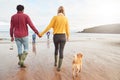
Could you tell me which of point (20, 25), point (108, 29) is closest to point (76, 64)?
point (20, 25)

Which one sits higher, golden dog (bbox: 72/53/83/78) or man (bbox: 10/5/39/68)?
man (bbox: 10/5/39/68)

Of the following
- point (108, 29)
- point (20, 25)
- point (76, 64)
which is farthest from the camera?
point (108, 29)

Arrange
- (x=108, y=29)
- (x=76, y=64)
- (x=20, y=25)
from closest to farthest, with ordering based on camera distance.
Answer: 1. (x=76, y=64)
2. (x=20, y=25)
3. (x=108, y=29)

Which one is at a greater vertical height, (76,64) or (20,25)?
(20,25)

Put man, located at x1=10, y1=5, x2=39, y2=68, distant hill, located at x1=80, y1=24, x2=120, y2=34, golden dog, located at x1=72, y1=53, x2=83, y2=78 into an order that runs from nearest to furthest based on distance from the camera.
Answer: golden dog, located at x1=72, y1=53, x2=83, y2=78
man, located at x1=10, y1=5, x2=39, y2=68
distant hill, located at x1=80, y1=24, x2=120, y2=34

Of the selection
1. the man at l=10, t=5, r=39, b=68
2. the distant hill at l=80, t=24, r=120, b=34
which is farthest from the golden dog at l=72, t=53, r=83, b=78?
the distant hill at l=80, t=24, r=120, b=34

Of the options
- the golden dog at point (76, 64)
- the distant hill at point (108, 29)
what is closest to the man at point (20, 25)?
the golden dog at point (76, 64)

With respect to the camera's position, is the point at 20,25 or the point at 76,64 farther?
the point at 20,25

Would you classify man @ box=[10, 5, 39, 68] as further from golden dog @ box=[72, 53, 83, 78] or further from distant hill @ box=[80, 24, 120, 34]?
distant hill @ box=[80, 24, 120, 34]

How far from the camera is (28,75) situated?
6410 millimetres

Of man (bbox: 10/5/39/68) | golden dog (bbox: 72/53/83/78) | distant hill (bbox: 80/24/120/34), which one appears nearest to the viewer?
golden dog (bbox: 72/53/83/78)

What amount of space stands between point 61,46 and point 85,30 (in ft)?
361

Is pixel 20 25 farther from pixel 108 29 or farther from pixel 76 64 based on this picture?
pixel 108 29

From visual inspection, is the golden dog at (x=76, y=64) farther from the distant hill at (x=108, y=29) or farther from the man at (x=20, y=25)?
the distant hill at (x=108, y=29)
